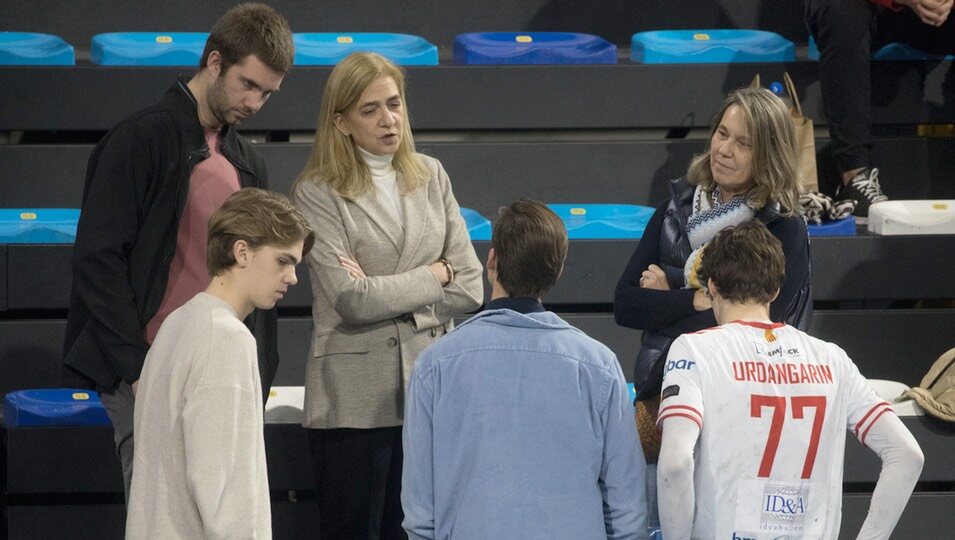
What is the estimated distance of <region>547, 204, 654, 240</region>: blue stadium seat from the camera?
4.36m

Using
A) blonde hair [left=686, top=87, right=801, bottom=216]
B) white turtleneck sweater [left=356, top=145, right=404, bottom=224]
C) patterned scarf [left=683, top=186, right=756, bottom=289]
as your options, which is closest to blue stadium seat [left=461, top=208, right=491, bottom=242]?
white turtleneck sweater [left=356, top=145, right=404, bottom=224]

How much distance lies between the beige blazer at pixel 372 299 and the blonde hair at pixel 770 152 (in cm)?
71

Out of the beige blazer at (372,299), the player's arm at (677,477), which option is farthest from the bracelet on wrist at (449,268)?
the player's arm at (677,477)

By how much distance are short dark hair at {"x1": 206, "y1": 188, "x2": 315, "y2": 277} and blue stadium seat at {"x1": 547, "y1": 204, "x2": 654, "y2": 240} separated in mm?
1892

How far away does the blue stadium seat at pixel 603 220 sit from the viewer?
4.36 m

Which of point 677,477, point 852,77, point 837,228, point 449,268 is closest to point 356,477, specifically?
point 449,268

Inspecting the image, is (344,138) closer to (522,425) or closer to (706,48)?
(522,425)

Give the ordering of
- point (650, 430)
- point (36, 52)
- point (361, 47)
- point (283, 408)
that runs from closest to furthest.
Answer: point (650, 430)
point (283, 408)
point (36, 52)
point (361, 47)

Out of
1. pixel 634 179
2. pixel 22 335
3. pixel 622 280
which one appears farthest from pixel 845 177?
pixel 22 335

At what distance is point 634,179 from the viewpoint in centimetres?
471

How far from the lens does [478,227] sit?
4.25m

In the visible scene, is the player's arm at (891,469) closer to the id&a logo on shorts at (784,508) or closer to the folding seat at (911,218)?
the id&a logo on shorts at (784,508)

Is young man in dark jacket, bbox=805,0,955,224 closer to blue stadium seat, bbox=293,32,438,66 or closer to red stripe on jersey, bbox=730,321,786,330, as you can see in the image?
blue stadium seat, bbox=293,32,438,66

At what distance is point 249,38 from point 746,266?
1.15m
